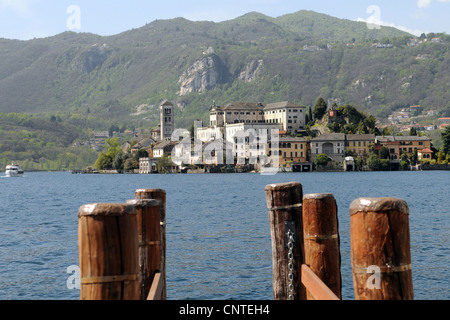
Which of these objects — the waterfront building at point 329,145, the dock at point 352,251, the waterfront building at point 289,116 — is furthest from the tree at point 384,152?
the dock at point 352,251

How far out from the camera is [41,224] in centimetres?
4759

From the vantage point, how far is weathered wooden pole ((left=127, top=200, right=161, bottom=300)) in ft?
27.8

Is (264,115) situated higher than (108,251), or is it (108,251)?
(264,115)

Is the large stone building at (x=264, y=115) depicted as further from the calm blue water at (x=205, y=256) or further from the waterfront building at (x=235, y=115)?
the calm blue water at (x=205, y=256)

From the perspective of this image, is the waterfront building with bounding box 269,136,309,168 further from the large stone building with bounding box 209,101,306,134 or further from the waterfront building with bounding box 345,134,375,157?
the waterfront building with bounding box 345,134,375,157

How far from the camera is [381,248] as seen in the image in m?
5.22

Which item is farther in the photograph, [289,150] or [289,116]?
[289,116]

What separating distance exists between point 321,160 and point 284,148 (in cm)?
1115

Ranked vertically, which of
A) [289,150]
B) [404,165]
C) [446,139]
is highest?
[446,139]

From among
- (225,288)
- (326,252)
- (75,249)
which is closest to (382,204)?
(326,252)

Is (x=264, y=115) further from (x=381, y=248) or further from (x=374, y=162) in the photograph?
(x=381, y=248)

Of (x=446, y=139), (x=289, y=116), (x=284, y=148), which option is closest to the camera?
(x=284, y=148)

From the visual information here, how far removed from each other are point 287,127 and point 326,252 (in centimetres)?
18041

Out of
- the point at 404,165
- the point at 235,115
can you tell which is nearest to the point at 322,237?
the point at 404,165
